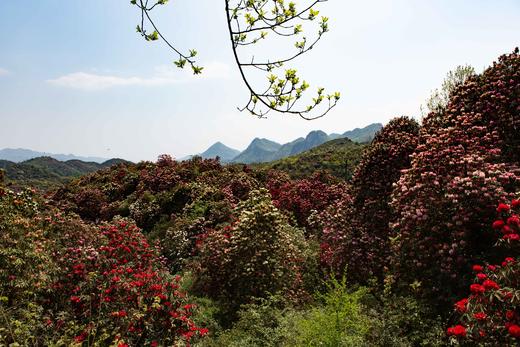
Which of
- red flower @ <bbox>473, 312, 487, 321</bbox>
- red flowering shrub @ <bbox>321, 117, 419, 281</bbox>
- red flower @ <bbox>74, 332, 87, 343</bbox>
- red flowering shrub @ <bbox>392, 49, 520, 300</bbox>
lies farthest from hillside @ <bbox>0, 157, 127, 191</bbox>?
red flower @ <bbox>473, 312, 487, 321</bbox>

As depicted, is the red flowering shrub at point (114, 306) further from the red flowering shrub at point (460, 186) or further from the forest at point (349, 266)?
the red flowering shrub at point (460, 186)

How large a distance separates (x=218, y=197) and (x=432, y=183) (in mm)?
12820

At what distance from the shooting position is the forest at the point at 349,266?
6.19 meters

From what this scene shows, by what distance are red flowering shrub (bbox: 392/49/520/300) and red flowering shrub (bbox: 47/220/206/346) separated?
4.69 m

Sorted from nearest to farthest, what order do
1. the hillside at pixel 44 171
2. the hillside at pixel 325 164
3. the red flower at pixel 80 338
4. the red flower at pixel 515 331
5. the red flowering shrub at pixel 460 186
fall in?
the red flower at pixel 515 331
the red flower at pixel 80 338
the red flowering shrub at pixel 460 186
the hillside at pixel 325 164
the hillside at pixel 44 171

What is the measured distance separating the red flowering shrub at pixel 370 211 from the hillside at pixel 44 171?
65002 millimetres

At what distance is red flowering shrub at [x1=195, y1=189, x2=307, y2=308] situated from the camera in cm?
973

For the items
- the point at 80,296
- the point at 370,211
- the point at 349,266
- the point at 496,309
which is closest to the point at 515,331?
the point at 496,309

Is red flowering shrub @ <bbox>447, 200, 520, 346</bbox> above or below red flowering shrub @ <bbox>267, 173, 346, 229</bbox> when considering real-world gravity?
below

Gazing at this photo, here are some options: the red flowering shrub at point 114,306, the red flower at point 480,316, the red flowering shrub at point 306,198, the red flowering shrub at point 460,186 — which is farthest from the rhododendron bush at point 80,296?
the red flowering shrub at point 306,198

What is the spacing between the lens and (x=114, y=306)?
22.7 feet

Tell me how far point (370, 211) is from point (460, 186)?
328cm

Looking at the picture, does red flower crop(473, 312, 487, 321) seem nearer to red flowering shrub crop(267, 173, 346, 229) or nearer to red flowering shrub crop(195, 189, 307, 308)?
red flowering shrub crop(195, 189, 307, 308)

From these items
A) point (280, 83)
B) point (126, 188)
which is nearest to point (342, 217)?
point (280, 83)
